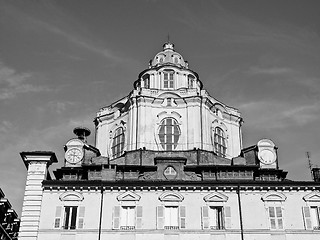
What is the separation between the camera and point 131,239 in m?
36.5

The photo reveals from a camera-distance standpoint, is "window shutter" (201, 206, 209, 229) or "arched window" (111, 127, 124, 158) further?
"arched window" (111, 127, 124, 158)

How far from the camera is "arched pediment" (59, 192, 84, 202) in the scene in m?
38.2

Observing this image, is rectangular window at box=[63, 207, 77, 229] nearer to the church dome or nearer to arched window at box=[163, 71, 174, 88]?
arched window at box=[163, 71, 174, 88]

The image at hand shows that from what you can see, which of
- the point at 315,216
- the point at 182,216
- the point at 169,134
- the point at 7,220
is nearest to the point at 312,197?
the point at 315,216

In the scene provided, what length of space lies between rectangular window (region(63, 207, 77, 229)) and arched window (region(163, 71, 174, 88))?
22.8 metres

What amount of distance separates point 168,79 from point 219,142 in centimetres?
1013

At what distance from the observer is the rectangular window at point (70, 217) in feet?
122

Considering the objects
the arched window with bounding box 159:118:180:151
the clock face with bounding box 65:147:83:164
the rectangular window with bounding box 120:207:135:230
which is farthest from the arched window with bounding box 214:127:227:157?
the rectangular window with bounding box 120:207:135:230

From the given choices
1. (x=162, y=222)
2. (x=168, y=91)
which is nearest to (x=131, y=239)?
(x=162, y=222)

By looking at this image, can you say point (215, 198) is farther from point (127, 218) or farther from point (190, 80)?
point (190, 80)

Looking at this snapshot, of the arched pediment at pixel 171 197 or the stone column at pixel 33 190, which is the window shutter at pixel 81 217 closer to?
the stone column at pixel 33 190

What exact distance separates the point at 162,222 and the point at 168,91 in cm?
2015

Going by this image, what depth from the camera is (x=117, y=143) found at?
5334 centimetres

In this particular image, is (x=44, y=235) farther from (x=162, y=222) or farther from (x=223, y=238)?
(x=223, y=238)
